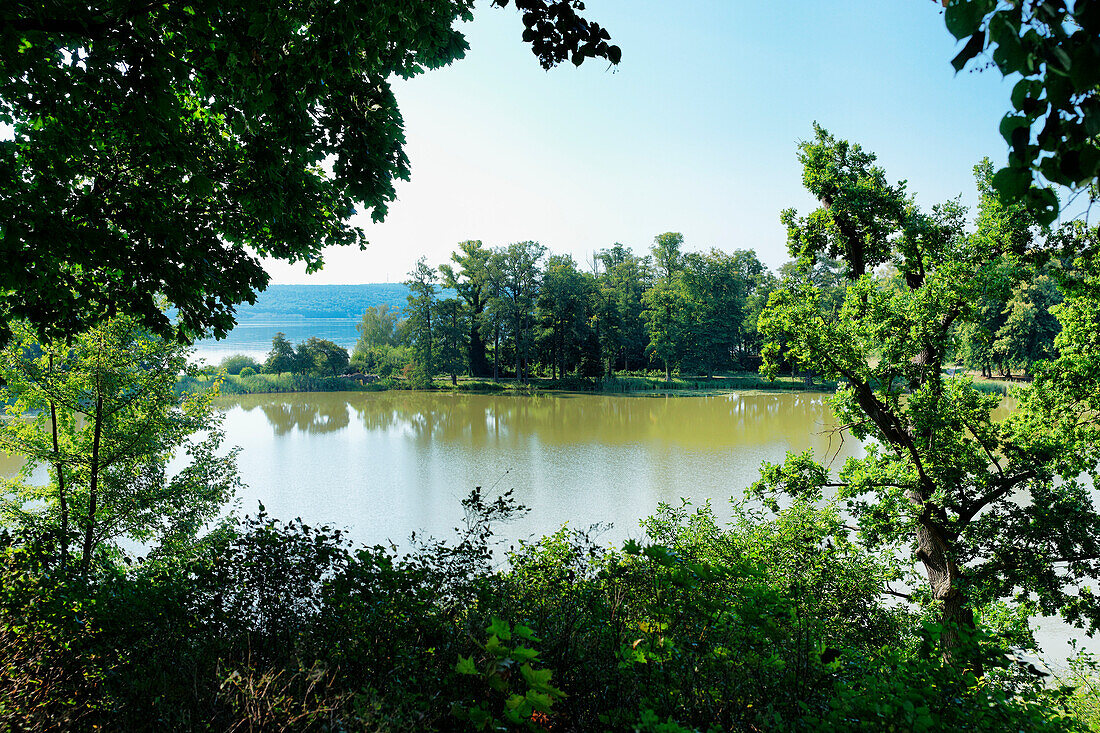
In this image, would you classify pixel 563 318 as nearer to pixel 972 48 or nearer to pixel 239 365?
pixel 239 365

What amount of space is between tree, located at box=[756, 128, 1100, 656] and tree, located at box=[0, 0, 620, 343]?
5435mm

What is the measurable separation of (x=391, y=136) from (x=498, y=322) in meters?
33.1

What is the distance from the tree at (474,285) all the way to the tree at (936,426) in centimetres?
3069

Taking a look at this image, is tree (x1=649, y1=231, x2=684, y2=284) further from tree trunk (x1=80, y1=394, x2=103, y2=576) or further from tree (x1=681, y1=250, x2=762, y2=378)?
tree trunk (x1=80, y1=394, x2=103, y2=576)

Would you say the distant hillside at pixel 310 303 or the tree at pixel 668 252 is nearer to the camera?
→ the tree at pixel 668 252

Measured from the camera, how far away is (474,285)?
38844mm

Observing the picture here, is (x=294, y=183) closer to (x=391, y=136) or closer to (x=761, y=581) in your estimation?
(x=391, y=136)

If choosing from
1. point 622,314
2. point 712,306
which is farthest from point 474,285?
point 712,306

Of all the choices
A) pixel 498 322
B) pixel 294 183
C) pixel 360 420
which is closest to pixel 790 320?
pixel 294 183

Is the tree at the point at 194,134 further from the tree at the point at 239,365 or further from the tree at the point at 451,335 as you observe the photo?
the tree at the point at 239,365

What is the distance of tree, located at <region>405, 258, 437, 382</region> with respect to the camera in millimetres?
37781

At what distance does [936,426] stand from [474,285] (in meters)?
34.5

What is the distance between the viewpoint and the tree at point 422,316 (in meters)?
37.8

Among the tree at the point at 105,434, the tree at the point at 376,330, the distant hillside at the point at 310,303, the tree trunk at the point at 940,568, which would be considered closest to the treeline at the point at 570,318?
the tree at the point at 376,330
